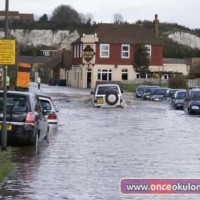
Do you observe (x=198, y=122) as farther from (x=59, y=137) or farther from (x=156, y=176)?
(x=156, y=176)

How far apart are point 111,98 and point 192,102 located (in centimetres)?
680

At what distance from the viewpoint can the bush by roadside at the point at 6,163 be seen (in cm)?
1569

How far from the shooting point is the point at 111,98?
49.4 meters

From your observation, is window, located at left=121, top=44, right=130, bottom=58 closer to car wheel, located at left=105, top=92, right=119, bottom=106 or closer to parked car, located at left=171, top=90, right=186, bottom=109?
parked car, located at left=171, top=90, right=186, bottom=109

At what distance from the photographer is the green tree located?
95500 mm

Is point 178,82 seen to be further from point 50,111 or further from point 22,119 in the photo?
point 22,119

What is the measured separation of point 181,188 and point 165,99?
180ft

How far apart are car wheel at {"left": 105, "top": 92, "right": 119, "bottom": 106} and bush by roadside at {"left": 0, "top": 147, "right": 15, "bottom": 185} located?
28.2m

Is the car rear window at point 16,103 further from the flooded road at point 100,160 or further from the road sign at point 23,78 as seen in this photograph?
the road sign at point 23,78

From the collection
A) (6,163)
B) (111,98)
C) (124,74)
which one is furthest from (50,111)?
(124,74)

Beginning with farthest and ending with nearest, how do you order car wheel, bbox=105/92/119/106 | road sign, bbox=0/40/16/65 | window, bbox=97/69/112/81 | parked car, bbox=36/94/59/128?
window, bbox=97/69/112/81, car wheel, bbox=105/92/119/106, parked car, bbox=36/94/59/128, road sign, bbox=0/40/16/65

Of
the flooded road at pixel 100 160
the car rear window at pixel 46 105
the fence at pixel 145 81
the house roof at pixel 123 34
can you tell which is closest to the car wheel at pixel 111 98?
the flooded road at pixel 100 160

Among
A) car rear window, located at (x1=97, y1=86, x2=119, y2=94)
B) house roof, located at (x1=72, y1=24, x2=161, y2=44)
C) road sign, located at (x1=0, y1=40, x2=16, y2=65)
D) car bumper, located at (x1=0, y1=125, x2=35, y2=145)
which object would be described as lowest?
car bumper, located at (x1=0, y1=125, x2=35, y2=145)

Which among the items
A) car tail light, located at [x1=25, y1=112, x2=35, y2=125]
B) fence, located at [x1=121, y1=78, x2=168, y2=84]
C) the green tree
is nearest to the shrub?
the green tree
